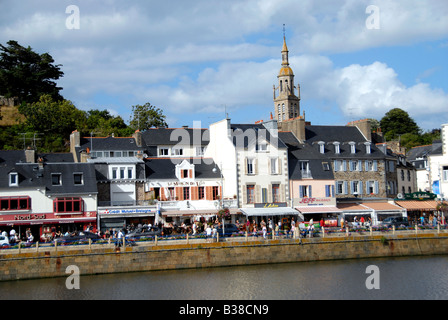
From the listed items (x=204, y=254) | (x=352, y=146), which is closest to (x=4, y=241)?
(x=204, y=254)

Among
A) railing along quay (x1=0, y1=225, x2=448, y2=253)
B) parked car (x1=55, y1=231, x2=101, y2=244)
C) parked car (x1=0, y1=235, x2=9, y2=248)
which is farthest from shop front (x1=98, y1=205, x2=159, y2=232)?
parked car (x1=0, y1=235, x2=9, y2=248)

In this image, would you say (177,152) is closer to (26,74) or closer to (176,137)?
(176,137)

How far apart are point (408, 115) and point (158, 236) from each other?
8086cm

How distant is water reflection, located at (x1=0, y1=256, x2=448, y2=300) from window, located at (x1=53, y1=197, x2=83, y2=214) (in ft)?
36.4

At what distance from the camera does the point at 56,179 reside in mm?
49719

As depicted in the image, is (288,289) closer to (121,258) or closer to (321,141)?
(121,258)

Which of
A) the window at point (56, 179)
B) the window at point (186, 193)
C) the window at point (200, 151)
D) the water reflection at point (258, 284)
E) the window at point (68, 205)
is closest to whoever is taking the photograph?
the water reflection at point (258, 284)

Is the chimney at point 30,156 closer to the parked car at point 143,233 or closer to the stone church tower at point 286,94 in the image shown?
the parked car at point 143,233

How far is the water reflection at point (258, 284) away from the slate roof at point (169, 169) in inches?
571

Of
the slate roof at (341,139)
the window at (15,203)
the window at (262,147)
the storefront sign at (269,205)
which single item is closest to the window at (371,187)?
the slate roof at (341,139)

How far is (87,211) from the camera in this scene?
162ft

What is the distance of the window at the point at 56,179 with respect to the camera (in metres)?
49.5
